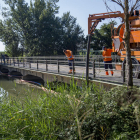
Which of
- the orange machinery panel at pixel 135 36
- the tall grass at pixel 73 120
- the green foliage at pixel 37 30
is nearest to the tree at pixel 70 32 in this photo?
the green foliage at pixel 37 30

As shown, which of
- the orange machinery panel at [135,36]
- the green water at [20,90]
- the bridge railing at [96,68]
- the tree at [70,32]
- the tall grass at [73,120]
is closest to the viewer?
the tall grass at [73,120]

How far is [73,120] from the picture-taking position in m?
3.63

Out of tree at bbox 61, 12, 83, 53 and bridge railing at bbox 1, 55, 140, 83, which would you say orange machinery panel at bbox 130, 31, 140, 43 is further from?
tree at bbox 61, 12, 83, 53

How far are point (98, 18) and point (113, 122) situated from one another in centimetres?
444

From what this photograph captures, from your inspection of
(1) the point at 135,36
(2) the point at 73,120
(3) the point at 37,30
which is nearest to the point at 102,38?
(3) the point at 37,30

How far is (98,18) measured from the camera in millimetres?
6734

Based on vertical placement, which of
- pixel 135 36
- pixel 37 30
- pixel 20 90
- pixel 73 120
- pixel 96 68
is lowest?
pixel 20 90

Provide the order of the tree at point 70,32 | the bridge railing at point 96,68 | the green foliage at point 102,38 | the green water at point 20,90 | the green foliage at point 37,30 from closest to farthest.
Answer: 1. the green water at point 20,90
2. the bridge railing at point 96,68
3. the green foliage at point 102,38
4. the green foliage at point 37,30
5. the tree at point 70,32

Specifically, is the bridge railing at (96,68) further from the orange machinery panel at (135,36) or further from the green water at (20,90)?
the green water at (20,90)

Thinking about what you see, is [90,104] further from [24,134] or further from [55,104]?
[24,134]

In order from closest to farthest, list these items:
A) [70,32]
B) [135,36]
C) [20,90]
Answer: [135,36] < [20,90] < [70,32]

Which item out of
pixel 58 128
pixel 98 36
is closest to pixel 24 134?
pixel 58 128

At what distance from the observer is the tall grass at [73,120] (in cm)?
327

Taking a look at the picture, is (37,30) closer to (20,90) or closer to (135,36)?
(20,90)
